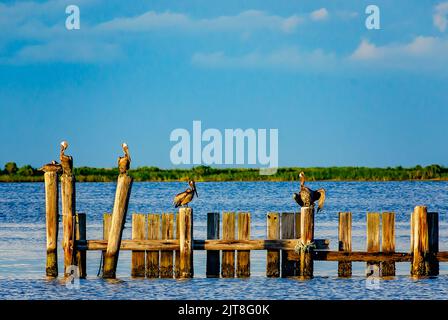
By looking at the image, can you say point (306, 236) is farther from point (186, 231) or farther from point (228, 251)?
point (186, 231)

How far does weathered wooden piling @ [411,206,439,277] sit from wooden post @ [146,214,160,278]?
468cm

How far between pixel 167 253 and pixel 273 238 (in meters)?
1.97

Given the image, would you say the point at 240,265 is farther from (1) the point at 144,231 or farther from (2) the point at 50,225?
(2) the point at 50,225

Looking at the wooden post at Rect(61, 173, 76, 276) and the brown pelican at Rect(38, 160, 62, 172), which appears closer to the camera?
the wooden post at Rect(61, 173, 76, 276)

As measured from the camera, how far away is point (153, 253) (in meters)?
22.4

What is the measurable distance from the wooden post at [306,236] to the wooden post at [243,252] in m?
1.03

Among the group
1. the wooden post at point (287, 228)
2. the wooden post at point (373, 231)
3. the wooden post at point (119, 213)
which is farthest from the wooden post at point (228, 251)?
the wooden post at point (373, 231)

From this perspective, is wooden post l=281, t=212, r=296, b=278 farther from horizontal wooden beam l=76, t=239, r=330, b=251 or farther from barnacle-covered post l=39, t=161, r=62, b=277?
barnacle-covered post l=39, t=161, r=62, b=277

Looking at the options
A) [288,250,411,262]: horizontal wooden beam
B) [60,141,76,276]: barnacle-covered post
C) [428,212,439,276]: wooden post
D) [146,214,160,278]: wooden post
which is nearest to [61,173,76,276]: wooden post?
[60,141,76,276]: barnacle-covered post

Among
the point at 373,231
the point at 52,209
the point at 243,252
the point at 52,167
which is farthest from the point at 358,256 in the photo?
the point at 52,167

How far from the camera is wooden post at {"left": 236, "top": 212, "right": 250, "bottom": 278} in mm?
22312

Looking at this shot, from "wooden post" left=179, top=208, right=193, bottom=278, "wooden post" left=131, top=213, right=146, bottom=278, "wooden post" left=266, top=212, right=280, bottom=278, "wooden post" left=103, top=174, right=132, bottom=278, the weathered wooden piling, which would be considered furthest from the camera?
"wooden post" left=266, top=212, right=280, bottom=278

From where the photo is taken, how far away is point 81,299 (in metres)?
20.9
